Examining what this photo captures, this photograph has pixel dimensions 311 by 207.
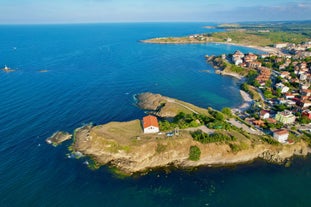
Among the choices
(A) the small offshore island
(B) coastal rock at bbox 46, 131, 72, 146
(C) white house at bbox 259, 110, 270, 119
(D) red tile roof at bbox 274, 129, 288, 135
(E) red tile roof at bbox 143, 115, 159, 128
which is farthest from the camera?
(C) white house at bbox 259, 110, 270, 119

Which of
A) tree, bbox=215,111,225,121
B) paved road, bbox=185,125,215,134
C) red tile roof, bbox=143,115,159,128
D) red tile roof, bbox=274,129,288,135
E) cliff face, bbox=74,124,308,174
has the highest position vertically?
red tile roof, bbox=143,115,159,128

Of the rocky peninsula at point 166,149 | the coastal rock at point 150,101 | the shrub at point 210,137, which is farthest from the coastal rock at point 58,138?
the shrub at point 210,137

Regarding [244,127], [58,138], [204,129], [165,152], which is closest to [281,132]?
[244,127]

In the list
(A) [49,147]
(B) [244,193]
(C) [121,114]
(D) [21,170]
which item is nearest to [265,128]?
(B) [244,193]

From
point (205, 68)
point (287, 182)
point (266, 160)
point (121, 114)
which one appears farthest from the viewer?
point (205, 68)

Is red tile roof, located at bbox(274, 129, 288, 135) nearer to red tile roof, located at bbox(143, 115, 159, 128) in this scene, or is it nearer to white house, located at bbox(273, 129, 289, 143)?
white house, located at bbox(273, 129, 289, 143)

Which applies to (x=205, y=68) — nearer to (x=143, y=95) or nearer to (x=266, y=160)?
(x=143, y=95)

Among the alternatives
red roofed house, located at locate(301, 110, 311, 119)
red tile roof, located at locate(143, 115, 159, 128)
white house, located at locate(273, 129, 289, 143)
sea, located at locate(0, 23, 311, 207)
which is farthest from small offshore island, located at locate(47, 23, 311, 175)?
sea, located at locate(0, 23, 311, 207)

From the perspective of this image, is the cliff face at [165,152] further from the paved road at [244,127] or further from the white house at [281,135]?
the paved road at [244,127]
